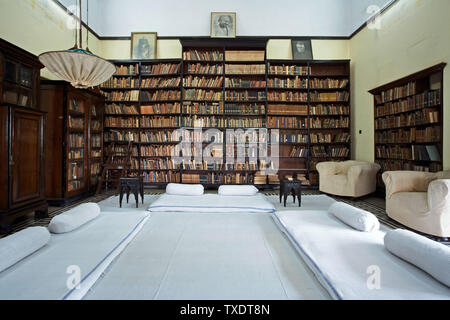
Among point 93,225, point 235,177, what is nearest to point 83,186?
point 235,177

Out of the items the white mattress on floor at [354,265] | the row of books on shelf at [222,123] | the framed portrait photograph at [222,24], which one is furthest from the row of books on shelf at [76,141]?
the white mattress on floor at [354,265]

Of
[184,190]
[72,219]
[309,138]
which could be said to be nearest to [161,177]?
[184,190]

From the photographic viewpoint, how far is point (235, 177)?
5703 mm

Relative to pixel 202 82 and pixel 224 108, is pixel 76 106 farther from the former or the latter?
pixel 224 108

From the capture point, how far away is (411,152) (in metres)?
3.97

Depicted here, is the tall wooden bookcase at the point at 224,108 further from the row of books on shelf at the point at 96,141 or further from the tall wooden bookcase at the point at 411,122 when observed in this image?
the tall wooden bookcase at the point at 411,122

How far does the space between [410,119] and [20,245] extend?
5057 millimetres

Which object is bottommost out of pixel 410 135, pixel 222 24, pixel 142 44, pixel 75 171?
pixel 75 171

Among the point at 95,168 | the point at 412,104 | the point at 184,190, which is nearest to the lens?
the point at 184,190

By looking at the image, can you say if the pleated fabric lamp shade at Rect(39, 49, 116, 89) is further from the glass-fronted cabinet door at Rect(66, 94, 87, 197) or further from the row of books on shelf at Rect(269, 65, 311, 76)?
the row of books on shelf at Rect(269, 65, 311, 76)

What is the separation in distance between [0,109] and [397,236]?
3871 mm

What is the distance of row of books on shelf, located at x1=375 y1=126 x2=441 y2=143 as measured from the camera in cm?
356
